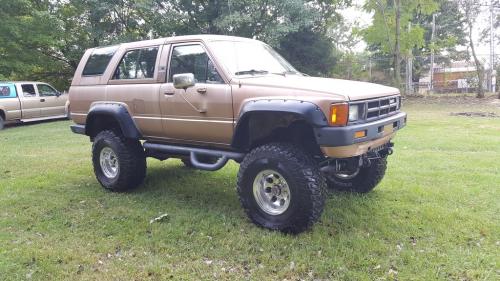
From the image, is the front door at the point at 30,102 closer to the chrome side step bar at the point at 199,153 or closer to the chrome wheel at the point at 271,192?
the chrome side step bar at the point at 199,153

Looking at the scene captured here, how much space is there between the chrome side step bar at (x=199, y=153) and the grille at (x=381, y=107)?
4.61 ft

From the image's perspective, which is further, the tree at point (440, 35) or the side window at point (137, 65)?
the tree at point (440, 35)

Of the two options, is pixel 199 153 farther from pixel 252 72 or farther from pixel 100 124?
pixel 100 124

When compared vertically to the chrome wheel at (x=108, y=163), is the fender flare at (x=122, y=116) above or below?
above

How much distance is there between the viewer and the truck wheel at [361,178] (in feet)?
17.2

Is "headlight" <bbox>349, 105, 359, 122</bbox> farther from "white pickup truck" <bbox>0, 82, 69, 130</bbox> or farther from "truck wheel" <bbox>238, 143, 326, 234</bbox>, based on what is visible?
"white pickup truck" <bbox>0, 82, 69, 130</bbox>

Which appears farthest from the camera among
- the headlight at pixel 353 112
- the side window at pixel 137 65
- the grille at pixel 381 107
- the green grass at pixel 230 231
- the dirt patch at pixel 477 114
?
the dirt patch at pixel 477 114

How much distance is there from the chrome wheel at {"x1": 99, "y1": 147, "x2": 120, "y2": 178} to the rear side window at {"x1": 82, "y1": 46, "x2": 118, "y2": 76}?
3.67 ft

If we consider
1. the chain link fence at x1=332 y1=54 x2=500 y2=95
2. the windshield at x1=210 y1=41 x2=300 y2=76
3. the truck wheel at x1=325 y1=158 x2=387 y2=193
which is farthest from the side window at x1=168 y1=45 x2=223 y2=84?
the chain link fence at x1=332 y1=54 x2=500 y2=95

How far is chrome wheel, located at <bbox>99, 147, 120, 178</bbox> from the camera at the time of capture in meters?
5.92

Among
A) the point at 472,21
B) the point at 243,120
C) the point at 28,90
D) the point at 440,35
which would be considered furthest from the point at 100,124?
the point at 440,35

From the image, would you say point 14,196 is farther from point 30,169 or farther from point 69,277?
point 69,277

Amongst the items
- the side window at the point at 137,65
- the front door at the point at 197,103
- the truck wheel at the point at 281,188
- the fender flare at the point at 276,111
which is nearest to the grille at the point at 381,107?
the fender flare at the point at 276,111

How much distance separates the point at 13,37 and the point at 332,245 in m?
18.0
